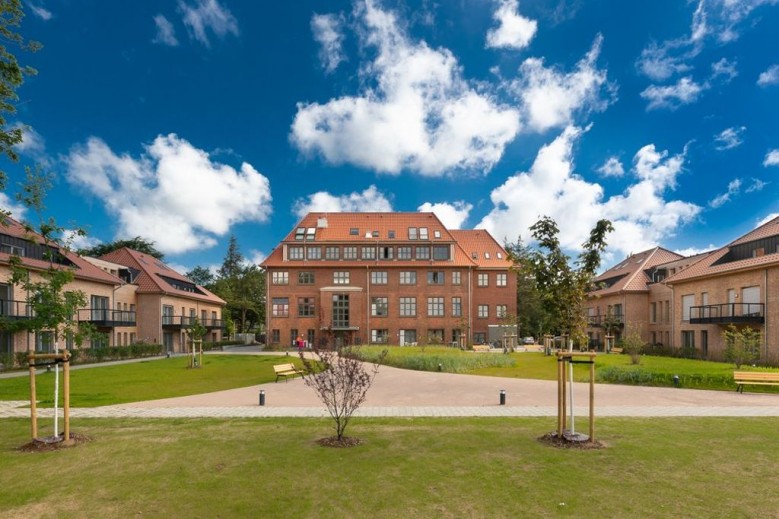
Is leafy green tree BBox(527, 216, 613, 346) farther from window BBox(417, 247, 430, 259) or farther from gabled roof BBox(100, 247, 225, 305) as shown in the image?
gabled roof BBox(100, 247, 225, 305)

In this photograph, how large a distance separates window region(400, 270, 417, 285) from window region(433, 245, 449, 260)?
300 centimetres

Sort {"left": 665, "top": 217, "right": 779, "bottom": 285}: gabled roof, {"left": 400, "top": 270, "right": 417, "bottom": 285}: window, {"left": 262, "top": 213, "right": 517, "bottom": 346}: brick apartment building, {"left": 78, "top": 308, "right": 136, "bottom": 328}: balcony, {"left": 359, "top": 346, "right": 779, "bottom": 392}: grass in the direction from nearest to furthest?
{"left": 359, "top": 346, "right": 779, "bottom": 392}: grass, {"left": 665, "top": 217, "right": 779, "bottom": 285}: gabled roof, {"left": 78, "top": 308, "right": 136, "bottom": 328}: balcony, {"left": 262, "top": 213, "right": 517, "bottom": 346}: brick apartment building, {"left": 400, "top": 270, "right": 417, "bottom": 285}: window

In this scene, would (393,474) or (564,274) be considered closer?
(393,474)

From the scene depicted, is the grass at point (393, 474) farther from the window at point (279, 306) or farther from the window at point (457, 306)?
the window at point (279, 306)

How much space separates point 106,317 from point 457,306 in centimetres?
3223

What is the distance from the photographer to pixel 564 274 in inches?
472

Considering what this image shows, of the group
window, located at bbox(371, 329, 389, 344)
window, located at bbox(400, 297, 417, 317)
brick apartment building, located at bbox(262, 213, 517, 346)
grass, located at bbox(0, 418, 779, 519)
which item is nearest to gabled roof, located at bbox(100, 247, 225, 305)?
brick apartment building, located at bbox(262, 213, 517, 346)

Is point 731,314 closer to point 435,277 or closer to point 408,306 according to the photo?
point 435,277

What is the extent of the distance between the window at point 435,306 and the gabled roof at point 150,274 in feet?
85.2

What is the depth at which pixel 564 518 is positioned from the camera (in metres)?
5.90

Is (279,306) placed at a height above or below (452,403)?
above

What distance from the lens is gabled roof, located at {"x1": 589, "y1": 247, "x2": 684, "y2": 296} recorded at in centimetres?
4794

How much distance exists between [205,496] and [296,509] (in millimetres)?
1426

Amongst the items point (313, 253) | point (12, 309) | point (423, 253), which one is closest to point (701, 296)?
point (423, 253)
